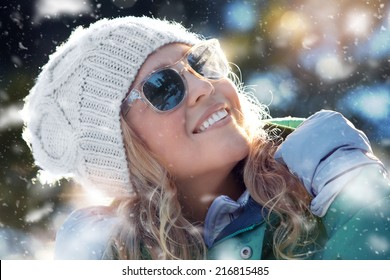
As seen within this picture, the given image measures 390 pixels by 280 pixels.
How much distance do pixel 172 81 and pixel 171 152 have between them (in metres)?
0.30

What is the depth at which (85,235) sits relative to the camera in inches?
98.2

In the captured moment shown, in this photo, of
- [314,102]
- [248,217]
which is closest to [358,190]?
[248,217]

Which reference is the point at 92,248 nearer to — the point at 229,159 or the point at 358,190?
the point at 229,159

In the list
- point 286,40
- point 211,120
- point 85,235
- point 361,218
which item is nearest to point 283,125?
point 211,120

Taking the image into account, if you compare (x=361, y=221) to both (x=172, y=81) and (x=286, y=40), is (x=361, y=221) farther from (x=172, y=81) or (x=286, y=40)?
(x=286, y=40)

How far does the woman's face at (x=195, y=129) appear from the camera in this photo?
240 cm

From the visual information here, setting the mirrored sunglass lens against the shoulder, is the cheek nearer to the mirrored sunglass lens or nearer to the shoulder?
the mirrored sunglass lens

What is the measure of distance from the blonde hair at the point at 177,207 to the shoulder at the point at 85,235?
0.04 m

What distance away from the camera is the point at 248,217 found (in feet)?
7.88

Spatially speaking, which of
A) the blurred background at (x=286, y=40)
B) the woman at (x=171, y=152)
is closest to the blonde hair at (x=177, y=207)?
the woman at (x=171, y=152)

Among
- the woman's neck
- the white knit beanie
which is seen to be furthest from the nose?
the woman's neck

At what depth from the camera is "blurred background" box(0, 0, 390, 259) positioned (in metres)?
5.61

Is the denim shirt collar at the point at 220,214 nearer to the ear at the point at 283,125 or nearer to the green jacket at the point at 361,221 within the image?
the ear at the point at 283,125

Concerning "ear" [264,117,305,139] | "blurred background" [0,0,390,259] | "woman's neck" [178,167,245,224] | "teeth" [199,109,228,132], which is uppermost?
"teeth" [199,109,228,132]
